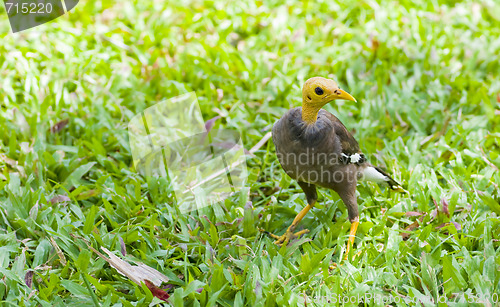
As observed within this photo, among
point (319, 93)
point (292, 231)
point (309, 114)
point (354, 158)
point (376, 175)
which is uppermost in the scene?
point (319, 93)

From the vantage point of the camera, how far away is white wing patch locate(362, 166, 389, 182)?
11.5 ft

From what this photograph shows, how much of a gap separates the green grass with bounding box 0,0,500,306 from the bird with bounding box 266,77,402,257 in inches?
12.7

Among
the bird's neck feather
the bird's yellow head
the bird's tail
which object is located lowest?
the bird's tail

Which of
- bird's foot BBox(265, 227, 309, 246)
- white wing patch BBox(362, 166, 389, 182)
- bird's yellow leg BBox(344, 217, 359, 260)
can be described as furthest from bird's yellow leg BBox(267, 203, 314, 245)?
white wing patch BBox(362, 166, 389, 182)

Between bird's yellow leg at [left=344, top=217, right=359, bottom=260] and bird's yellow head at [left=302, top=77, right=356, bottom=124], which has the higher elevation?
bird's yellow head at [left=302, top=77, right=356, bottom=124]

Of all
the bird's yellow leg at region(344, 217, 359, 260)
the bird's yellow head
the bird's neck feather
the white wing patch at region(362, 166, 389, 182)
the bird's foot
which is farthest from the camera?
the white wing patch at region(362, 166, 389, 182)

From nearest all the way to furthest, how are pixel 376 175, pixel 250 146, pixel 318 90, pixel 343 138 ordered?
pixel 318 90 → pixel 343 138 → pixel 376 175 → pixel 250 146

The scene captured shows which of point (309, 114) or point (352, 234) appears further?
point (352, 234)

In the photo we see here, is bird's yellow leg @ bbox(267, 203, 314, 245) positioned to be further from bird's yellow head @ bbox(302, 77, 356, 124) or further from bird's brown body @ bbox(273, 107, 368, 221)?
bird's yellow head @ bbox(302, 77, 356, 124)

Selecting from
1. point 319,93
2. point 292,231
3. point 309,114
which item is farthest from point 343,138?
point 292,231

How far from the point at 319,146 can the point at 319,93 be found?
12.9 inches

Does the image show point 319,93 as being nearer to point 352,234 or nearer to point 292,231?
point 352,234

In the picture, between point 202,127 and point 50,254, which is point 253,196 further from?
point 50,254

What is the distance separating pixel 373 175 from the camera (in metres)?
3.54
